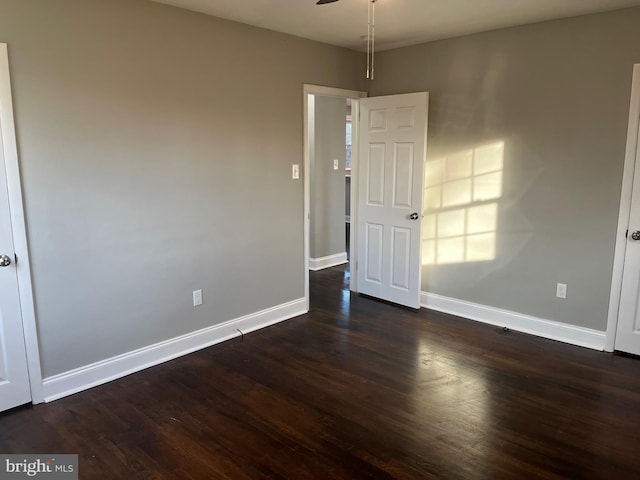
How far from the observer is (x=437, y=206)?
4.39 m

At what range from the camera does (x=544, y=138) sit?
3650mm

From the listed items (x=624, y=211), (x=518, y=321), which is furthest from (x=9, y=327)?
(x=624, y=211)

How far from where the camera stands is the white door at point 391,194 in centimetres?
426

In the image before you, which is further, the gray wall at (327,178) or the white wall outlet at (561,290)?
the gray wall at (327,178)

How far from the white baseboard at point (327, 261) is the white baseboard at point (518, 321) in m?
1.80

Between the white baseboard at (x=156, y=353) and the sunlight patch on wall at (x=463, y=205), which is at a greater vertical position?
the sunlight patch on wall at (x=463, y=205)

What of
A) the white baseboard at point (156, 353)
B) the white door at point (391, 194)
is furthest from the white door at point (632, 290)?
the white baseboard at point (156, 353)

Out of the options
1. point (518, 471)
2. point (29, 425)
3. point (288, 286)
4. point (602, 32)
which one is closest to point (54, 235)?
point (29, 425)

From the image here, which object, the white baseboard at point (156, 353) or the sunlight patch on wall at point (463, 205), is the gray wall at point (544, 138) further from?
the white baseboard at point (156, 353)

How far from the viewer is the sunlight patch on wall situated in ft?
13.1

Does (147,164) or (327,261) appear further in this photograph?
(327,261)

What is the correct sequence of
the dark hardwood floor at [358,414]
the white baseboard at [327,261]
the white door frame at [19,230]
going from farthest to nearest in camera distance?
1. the white baseboard at [327,261]
2. the white door frame at [19,230]
3. the dark hardwood floor at [358,414]

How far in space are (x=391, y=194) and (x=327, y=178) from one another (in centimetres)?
162

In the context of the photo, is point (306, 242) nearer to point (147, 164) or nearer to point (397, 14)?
point (147, 164)
